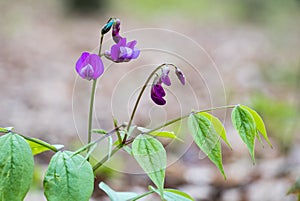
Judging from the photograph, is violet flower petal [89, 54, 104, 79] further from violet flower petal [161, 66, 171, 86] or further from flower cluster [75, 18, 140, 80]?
violet flower petal [161, 66, 171, 86]

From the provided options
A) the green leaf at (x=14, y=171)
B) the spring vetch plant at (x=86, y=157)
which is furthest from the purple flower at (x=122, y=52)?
the green leaf at (x=14, y=171)

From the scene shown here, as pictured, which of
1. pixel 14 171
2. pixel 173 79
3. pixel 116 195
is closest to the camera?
pixel 14 171

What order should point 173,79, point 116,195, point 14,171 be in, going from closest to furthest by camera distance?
point 14,171
point 116,195
point 173,79

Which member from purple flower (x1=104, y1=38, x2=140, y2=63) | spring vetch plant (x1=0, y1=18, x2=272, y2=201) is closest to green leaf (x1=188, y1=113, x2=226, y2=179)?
spring vetch plant (x1=0, y1=18, x2=272, y2=201)

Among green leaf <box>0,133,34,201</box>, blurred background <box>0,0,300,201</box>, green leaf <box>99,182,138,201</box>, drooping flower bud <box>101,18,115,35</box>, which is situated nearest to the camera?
green leaf <box>0,133,34,201</box>

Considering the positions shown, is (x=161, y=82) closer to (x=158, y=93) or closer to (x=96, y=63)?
(x=158, y=93)

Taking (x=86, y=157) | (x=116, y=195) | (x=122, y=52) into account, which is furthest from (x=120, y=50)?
(x=116, y=195)

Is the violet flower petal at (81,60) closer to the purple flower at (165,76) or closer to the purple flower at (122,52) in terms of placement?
the purple flower at (122,52)
